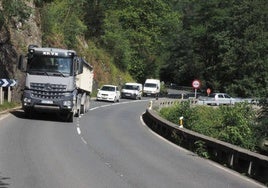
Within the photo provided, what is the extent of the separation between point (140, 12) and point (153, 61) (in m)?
8.93

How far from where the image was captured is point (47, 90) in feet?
79.9

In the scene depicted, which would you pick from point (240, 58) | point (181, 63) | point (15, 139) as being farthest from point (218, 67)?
point (15, 139)

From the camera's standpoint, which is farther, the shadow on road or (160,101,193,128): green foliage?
(160,101,193,128): green foliage

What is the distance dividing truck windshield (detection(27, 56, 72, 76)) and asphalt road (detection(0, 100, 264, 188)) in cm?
366

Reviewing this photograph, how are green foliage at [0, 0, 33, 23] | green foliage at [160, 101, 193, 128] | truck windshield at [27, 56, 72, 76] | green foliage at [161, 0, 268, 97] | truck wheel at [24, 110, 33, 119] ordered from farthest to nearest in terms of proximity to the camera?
green foliage at [161, 0, 268, 97] < green foliage at [160, 101, 193, 128] < green foliage at [0, 0, 33, 23] < truck wheel at [24, 110, 33, 119] < truck windshield at [27, 56, 72, 76]

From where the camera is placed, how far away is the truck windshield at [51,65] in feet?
80.2

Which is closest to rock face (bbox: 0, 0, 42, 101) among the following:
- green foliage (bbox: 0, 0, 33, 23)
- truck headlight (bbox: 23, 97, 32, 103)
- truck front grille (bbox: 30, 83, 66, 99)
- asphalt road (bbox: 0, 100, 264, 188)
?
green foliage (bbox: 0, 0, 33, 23)

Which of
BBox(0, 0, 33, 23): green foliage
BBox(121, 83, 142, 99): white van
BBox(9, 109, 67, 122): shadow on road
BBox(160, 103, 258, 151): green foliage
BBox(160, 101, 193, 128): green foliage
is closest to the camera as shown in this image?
BBox(160, 103, 258, 151): green foliage

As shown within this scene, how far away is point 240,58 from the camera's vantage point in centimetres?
6950

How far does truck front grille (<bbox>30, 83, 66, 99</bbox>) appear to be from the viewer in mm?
24344

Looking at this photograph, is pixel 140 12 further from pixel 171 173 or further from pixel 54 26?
pixel 171 173

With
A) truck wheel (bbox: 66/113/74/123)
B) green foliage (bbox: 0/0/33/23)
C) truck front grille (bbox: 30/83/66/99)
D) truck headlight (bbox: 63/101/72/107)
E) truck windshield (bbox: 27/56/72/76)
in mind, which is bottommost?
truck wheel (bbox: 66/113/74/123)

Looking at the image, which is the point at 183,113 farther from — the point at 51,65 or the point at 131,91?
the point at 131,91

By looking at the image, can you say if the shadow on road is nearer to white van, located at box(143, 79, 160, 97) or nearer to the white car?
the white car
